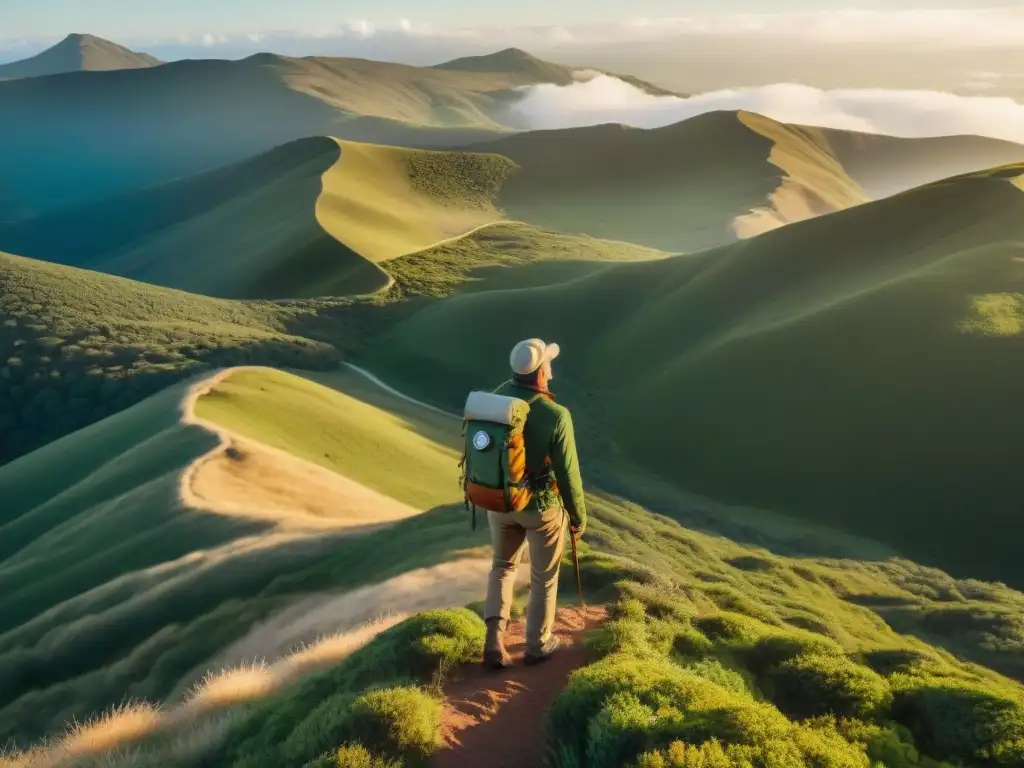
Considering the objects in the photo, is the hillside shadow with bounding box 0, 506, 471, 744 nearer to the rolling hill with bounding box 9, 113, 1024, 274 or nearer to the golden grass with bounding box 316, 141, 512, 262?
the rolling hill with bounding box 9, 113, 1024, 274

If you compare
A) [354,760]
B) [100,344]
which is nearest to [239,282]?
[100,344]

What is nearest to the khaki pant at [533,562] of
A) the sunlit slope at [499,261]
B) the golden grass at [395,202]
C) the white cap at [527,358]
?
the white cap at [527,358]

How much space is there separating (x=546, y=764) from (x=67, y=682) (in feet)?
45.2

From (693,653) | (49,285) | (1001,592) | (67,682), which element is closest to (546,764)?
(693,653)

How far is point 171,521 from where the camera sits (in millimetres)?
23703

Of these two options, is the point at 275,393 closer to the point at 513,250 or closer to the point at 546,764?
the point at 546,764

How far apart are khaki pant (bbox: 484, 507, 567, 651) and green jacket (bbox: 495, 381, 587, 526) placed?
0.92 feet

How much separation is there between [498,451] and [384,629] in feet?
15.5

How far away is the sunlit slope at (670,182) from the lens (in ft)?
499

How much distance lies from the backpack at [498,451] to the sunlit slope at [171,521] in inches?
401

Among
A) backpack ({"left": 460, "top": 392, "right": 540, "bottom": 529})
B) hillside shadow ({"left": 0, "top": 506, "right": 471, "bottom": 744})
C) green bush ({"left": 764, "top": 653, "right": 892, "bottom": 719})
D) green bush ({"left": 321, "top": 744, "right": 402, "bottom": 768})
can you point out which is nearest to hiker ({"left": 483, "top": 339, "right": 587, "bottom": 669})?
backpack ({"left": 460, "top": 392, "right": 540, "bottom": 529})

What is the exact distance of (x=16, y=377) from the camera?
55094 millimetres

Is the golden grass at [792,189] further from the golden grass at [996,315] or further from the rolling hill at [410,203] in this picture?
the golden grass at [996,315]

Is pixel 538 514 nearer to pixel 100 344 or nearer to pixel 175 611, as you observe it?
pixel 175 611
